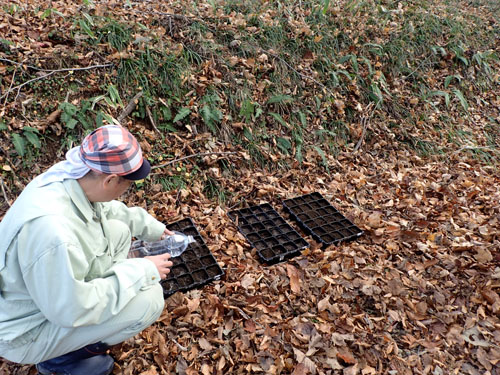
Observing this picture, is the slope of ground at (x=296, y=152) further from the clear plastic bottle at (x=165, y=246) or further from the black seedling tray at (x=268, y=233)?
the clear plastic bottle at (x=165, y=246)

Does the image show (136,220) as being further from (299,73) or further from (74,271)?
(299,73)

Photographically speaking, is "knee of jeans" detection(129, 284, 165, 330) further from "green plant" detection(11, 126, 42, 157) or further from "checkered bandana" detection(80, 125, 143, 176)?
"green plant" detection(11, 126, 42, 157)

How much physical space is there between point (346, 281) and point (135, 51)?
3902mm

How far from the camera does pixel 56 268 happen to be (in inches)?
66.5

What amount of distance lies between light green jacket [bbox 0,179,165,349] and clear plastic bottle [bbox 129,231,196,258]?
989 millimetres

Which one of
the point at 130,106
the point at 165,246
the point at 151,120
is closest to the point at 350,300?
the point at 165,246

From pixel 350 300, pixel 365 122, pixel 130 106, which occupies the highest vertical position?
pixel 130 106

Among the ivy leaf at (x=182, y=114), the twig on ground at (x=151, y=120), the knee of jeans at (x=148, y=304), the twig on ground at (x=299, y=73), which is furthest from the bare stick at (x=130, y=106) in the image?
the knee of jeans at (x=148, y=304)

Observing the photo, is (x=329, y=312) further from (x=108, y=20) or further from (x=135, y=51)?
(x=108, y=20)

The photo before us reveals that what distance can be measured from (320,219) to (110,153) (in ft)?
9.34

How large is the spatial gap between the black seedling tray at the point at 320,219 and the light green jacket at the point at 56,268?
7.43 ft

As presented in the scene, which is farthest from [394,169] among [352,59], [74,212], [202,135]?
[74,212]

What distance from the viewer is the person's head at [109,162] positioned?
186cm

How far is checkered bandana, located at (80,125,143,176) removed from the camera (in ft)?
6.08
